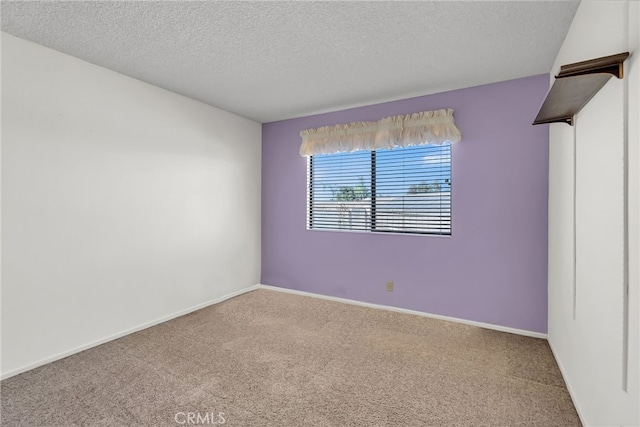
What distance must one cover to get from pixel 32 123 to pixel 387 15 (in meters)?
2.59

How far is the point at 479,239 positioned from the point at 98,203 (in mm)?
3518

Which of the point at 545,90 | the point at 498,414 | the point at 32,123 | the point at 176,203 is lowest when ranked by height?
the point at 498,414

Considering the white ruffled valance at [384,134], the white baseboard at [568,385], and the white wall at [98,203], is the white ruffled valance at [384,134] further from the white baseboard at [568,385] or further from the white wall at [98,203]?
the white baseboard at [568,385]

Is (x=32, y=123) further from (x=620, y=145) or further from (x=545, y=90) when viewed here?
(x=545, y=90)

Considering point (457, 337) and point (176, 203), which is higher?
point (176, 203)

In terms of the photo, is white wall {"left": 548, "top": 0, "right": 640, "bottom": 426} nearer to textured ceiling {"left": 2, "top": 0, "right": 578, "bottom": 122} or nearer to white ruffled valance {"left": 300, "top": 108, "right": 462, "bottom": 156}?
textured ceiling {"left": 2, "top": 0, "right": 578, "bottom": 122}

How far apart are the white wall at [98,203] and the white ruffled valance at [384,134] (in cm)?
117

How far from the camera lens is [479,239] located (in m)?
2.96

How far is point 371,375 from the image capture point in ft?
6.88

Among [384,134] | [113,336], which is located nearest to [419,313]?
[384,134]

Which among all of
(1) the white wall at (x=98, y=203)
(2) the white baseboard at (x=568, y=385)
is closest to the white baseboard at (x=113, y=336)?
(1) the white wall at (x=98, y=203)

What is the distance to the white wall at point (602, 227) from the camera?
1.08 m

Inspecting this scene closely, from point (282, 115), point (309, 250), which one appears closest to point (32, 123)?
point (282, 115)

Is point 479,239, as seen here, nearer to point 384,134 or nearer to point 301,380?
point 384,134
